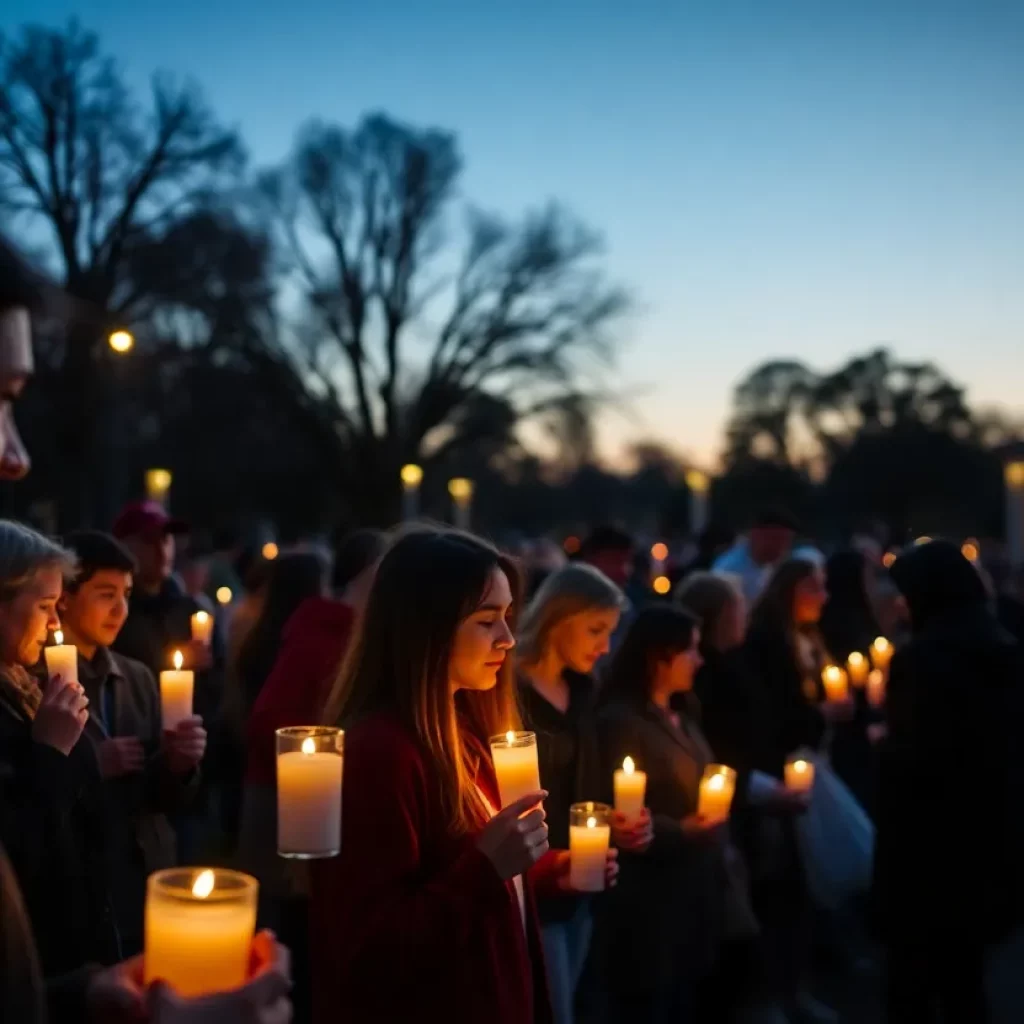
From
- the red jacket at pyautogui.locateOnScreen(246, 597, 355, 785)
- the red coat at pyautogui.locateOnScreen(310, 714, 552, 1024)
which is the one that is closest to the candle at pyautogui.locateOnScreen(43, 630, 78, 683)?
the red jacket at pyautogui.locateOnScreen(246, 597, 355, 785)

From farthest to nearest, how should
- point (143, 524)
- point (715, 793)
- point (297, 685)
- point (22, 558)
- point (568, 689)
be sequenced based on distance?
1. point (143, 524)
2. point (568, 689)
3. point (715, 793)
4. point (297, 685)
5. point (22, 558)

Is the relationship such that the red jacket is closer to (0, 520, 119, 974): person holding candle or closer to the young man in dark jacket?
the young man in dark jacket

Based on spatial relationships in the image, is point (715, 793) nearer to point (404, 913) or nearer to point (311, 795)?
point (404, 913)

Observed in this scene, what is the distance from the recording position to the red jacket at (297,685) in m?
4.25

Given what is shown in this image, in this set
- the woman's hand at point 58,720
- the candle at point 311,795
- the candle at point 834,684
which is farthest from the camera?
the candle at point 834,684

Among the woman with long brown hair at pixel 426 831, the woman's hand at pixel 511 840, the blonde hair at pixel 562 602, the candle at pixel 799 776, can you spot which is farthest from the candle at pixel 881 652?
the woman's hand at pixel 511 840

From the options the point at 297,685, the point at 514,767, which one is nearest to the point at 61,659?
the point at 297,685

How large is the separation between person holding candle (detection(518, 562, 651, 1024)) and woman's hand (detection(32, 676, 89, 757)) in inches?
73.0

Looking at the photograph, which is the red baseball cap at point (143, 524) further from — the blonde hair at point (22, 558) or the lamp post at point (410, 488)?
the lamp post at point (410, 488)

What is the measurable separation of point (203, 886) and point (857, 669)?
20.5ft

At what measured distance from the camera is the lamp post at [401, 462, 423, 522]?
25969mm

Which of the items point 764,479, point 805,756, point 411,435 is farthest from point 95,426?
point 805,756

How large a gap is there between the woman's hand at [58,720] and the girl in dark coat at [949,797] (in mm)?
2965

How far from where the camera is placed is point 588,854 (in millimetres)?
3400
